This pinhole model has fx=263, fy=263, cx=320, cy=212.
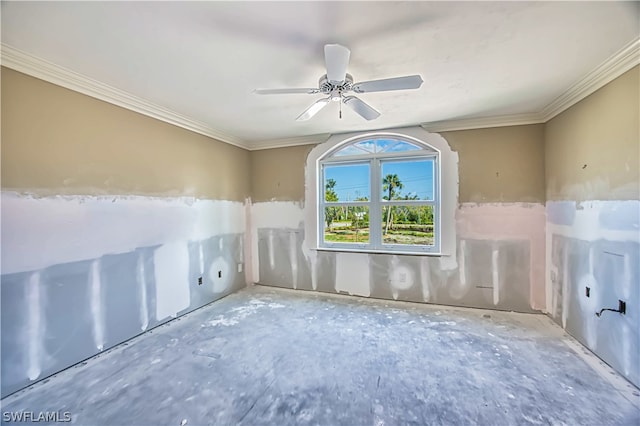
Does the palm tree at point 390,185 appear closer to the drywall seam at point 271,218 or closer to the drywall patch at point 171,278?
the drywall seam at point 271,218

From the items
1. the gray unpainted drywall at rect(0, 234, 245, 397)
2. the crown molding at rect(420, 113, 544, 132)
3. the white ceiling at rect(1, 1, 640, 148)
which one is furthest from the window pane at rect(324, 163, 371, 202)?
the gray unpainted drywall at rect(0, 234, 245, 397)

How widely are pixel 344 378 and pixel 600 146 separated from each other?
9.91ft

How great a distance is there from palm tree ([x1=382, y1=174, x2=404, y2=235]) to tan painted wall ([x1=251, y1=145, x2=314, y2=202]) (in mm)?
1329

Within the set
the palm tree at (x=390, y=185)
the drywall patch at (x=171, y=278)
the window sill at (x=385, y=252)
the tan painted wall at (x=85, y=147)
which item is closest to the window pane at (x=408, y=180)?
the palm tree at (x=390, y=185)

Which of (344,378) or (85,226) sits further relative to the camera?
(85,226)

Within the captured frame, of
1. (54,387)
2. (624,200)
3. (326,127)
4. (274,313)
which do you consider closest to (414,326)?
(274,313)

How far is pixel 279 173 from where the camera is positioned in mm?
4594

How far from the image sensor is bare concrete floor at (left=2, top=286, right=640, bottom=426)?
1.75 m

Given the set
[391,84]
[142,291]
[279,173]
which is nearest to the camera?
[391,84]

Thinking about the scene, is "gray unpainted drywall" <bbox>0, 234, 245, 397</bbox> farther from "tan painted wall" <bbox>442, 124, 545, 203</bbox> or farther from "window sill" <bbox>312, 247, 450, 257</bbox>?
"tan painted wall" <bbox>442, 124, 545, 203</bbox>

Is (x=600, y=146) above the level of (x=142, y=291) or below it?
above

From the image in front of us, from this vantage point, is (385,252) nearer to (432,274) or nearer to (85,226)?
(432,274)

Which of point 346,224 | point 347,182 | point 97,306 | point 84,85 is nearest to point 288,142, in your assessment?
point 347,182

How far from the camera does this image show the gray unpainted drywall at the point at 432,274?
3420 millimetres
